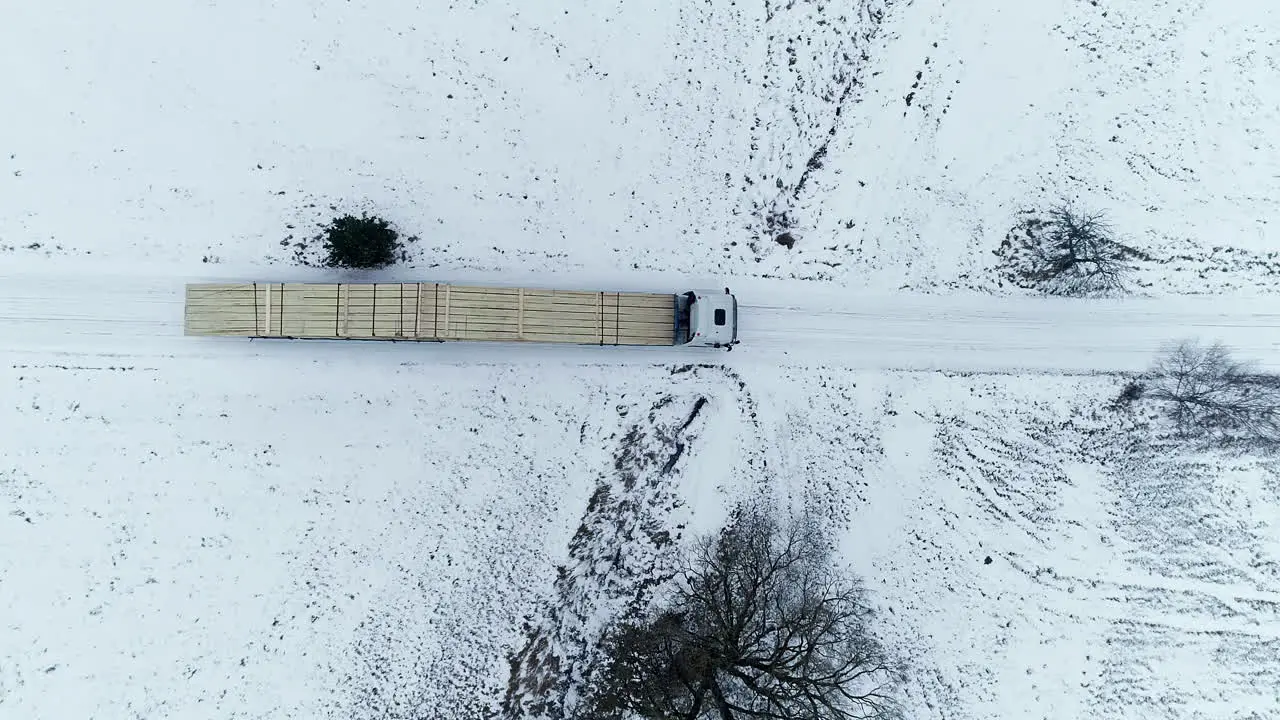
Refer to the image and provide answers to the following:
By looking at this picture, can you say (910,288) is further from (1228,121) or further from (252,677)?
(252,677)

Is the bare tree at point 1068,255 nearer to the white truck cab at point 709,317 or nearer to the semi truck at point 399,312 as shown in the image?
the white truck cab at point 709,317

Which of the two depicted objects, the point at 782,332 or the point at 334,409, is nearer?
the point at 334,409

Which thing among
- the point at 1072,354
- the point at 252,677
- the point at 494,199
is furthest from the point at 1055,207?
the point at 252,677

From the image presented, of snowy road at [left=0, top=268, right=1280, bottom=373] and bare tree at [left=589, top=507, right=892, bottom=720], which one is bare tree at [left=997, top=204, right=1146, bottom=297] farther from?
bare tree at [left=589, top=507, right=892, bottom=720]

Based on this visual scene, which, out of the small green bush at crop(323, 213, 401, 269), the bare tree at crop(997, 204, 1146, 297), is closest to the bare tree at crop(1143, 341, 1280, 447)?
the bare tree at crop(997, 204, 1146, 297)

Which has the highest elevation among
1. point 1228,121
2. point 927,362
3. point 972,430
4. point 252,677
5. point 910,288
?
point 1228,121
